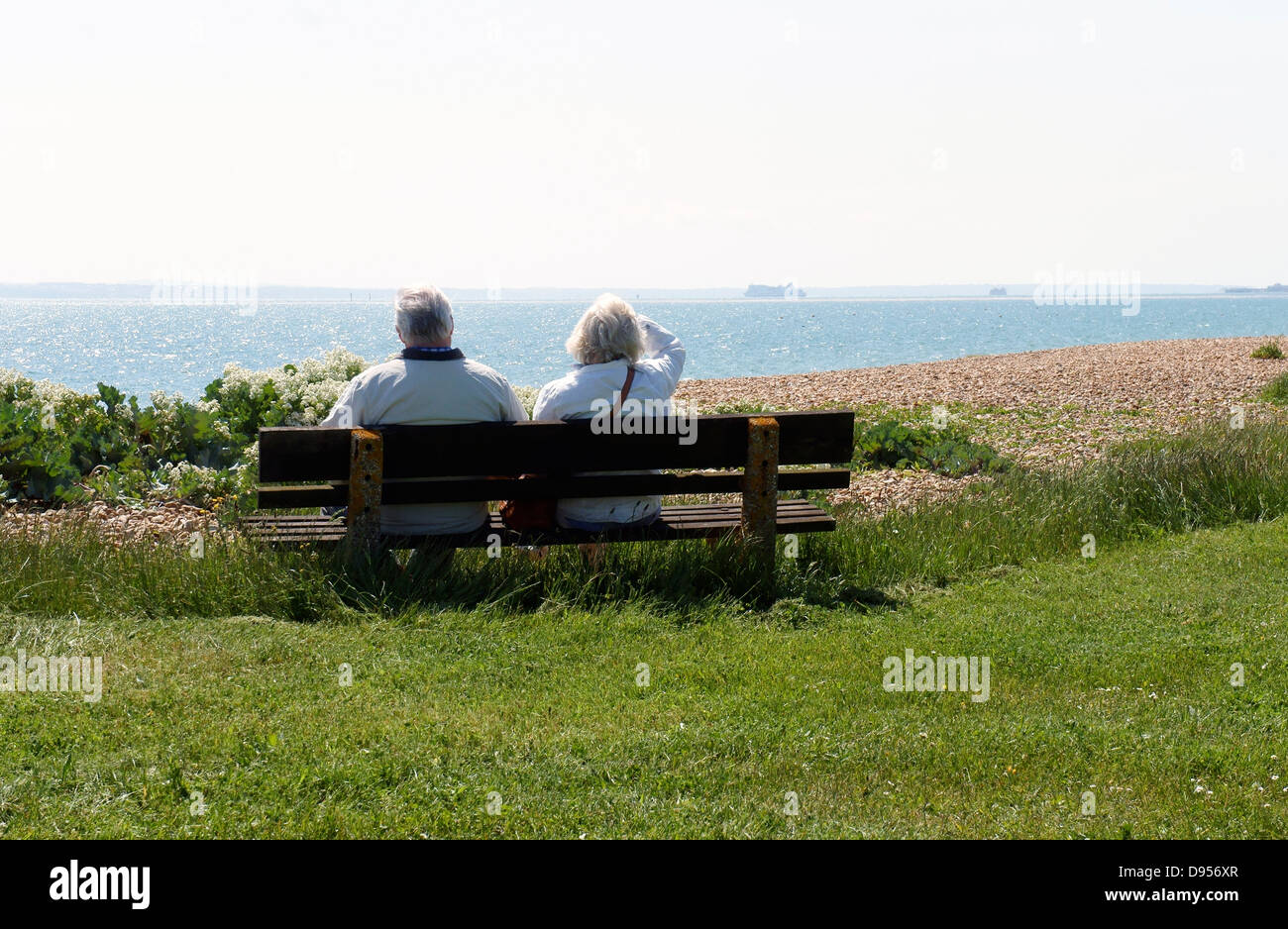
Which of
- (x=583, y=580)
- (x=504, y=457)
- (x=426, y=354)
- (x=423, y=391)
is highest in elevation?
(x=426, y=354)

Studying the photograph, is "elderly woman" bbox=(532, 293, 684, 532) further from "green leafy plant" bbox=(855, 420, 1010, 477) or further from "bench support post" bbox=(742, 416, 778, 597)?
"green leafy plant" bbox=(855, 420, 1010, 477)

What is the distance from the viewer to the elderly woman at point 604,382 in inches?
227

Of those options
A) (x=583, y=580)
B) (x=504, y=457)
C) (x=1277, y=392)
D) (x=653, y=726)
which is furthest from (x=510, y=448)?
(x=1277, y=392)

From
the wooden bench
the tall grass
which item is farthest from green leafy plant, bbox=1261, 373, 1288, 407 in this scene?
the wooden bench

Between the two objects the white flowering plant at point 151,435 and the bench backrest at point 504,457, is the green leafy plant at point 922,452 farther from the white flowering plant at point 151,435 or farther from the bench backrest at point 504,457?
the bench backrest at point 504,457

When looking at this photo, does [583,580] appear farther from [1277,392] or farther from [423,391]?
[1277,392]

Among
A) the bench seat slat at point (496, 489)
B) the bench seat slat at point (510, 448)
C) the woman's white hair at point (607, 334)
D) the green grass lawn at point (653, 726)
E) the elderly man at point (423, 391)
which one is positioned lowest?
the green grass lawn at point (653, 726)

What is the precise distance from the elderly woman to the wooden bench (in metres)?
0.16

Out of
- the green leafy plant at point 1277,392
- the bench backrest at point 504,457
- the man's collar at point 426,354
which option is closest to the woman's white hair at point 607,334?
the bench backrest at point 504,457

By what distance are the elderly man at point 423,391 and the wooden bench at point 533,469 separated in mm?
150

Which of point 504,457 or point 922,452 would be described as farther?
point 922,452

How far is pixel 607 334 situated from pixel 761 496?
1.14 m

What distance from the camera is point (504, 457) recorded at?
5496 mm
